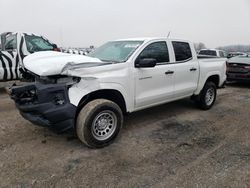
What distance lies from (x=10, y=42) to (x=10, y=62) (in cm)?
86

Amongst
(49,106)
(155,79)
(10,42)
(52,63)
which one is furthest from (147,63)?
(10,42)

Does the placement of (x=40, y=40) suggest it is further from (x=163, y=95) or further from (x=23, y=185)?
(x=23, y=185)

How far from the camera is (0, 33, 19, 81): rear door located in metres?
7.93

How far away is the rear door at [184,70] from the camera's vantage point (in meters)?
5.29

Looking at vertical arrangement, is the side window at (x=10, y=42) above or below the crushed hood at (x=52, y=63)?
above

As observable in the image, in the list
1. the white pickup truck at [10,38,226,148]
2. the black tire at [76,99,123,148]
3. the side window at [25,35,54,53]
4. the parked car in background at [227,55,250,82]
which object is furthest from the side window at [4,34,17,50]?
the parked car in background at [227,55,250,82]

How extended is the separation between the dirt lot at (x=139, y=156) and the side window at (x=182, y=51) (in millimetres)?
1344

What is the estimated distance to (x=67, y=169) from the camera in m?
3.34

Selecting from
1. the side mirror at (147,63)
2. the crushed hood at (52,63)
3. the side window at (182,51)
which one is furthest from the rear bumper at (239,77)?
the crushed hood at (52,63)

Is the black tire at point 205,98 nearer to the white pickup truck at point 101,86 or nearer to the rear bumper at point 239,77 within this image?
the white pickup truck at point 101,86

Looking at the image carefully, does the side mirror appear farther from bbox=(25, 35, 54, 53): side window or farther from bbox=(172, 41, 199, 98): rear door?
bbox=(25, 35, 54, 53): side window

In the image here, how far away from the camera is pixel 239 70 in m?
10.2

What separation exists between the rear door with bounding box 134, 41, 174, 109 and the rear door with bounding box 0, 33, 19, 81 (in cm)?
521

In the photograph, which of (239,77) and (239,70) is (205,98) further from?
(239,70)
